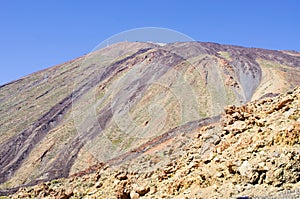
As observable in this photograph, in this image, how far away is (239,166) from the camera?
31.7 ft

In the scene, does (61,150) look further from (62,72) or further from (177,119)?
(62,72)

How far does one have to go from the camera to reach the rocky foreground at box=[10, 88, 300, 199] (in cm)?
888

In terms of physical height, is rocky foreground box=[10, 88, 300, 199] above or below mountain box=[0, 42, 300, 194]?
below

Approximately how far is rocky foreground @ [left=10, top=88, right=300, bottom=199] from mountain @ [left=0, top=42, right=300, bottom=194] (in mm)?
10953

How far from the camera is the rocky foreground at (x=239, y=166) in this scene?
888 cm

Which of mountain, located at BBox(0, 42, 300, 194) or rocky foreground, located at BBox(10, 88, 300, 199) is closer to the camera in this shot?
rocky foreground, located at BBox(10, 88, 300, 199)

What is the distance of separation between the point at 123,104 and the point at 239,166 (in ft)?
108

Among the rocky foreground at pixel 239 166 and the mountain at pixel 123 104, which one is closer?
the rocky foreground at pixel 239 166

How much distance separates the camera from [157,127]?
106ft

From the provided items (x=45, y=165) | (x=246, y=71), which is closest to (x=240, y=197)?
(x=45, y=165)

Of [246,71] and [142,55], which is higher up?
[142,55]

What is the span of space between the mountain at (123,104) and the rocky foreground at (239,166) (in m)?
11.0

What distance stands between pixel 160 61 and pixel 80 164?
23588 millimetres

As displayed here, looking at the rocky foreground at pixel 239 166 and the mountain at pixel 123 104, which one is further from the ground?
the mountain at pixel 123 104
